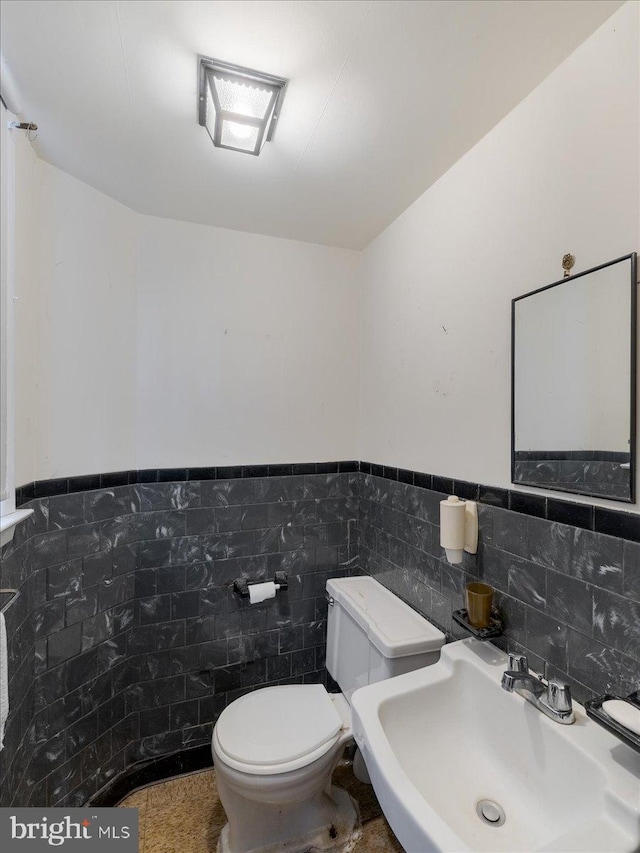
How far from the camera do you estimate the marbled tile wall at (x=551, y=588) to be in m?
0.90

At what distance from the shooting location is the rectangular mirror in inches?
35.8

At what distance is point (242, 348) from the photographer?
196cm

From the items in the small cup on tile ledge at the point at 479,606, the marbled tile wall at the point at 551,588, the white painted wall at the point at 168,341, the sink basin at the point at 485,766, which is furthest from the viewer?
the white painted wall at the point at 168,341

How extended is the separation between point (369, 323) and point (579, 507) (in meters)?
1.39

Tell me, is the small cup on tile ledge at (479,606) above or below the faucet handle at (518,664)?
above

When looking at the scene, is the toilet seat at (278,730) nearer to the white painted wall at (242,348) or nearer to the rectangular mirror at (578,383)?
the white painted wall at (242,348)

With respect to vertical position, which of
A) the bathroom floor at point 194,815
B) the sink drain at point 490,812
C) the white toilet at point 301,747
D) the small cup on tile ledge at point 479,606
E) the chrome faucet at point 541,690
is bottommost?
the bathroom floor at point 194,815

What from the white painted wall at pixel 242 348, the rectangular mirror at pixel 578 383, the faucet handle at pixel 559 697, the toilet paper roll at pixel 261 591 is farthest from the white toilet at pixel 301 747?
the white painted wall at pixel 242 348

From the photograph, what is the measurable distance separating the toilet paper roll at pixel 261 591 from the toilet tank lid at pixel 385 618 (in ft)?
0.93

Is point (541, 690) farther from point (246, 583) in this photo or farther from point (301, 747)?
point (246, 583)

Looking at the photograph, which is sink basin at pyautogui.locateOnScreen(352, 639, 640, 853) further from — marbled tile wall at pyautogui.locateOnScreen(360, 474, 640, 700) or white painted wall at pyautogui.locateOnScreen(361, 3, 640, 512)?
white painted wall at pyautogui.locateOnScreen(361, 3, 640, 512)

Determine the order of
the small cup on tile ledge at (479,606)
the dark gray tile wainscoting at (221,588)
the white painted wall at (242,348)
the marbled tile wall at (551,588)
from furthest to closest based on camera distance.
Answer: the white painted wall at (242,348), the small cup on tile ledge at (479,606), the dark gray tile wainscoting at (221,588), the marbled tile wall at (551,588)

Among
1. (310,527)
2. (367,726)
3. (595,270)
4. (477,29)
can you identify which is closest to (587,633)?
(367,726)

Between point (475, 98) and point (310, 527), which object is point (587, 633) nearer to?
point (310, 527)
